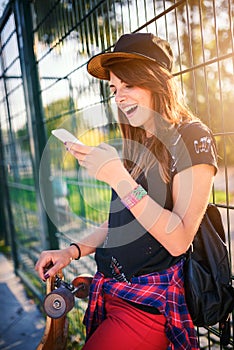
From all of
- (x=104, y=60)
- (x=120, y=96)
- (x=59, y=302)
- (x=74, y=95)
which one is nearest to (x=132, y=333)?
(x=59, y=302)

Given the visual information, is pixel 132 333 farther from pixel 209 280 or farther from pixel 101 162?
pixel 101 162

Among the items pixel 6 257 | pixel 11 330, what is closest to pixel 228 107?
pixel 11 330

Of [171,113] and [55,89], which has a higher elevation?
[55,89]

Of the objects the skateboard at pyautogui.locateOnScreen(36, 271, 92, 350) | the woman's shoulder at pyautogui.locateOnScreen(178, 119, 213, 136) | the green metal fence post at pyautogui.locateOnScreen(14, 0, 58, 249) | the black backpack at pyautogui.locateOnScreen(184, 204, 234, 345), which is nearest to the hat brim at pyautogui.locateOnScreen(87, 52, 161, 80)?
the woman's shoulder at pyautogui.locateOnScreen(178, 119, 213, 136)

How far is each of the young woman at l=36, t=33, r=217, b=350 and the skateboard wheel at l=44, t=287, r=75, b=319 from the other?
0.12 m

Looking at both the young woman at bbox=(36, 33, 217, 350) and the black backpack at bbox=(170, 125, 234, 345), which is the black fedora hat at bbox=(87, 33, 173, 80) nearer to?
the young woman at bbox=(36, 33, 217, 350)

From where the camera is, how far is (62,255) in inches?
69.3

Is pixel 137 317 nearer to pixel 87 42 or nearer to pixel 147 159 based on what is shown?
pixel 147 159

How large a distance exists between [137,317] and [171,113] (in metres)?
0.76

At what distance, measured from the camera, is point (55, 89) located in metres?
3.12

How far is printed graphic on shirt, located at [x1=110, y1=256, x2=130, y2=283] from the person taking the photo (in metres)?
1.54

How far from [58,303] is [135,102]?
82 centimetres

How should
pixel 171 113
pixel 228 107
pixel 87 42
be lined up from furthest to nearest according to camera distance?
pixel 87 42 → pixel 228 107 → pixel 171 113

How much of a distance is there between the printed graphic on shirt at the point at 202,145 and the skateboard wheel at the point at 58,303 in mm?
754
